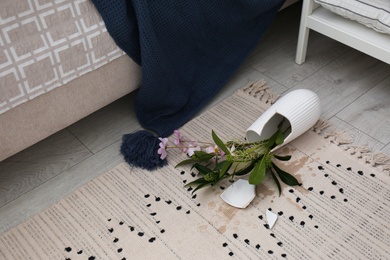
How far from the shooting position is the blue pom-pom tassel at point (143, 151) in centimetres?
126

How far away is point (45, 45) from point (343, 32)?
83 cm

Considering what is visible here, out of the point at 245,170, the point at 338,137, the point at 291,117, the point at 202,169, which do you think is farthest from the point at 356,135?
the point at 202,169

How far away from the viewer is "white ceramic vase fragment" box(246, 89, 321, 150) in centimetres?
120

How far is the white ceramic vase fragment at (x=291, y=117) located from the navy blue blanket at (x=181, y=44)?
0.76ft

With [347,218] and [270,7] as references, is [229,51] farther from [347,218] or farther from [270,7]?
[347,218]

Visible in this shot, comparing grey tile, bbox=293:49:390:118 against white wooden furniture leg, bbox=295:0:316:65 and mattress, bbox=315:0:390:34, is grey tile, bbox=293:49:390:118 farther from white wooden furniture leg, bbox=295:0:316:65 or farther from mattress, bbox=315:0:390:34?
mattress, bbox=315:0:390:34

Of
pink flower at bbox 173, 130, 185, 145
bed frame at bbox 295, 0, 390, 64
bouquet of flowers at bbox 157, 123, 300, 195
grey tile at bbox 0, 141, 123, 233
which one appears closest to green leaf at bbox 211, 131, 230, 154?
bouquet of flowers at bbox 157, 123, 300, 195

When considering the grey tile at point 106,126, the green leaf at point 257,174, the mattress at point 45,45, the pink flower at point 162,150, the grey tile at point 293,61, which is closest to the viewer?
the mattress at point 45,45

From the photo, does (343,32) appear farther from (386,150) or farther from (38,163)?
(38,163)

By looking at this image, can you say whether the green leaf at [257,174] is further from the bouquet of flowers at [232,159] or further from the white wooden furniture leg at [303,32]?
the white wooden furniture leg at [303,32]

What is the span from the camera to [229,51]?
143 cm

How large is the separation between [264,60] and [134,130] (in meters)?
0.52

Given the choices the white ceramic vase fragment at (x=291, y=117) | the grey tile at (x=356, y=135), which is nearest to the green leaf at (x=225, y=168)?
the white ceramic vase fragment at (x=291, y=117)

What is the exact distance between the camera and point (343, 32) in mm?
1354
